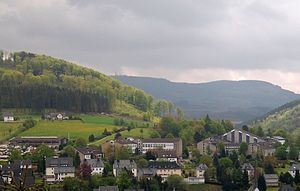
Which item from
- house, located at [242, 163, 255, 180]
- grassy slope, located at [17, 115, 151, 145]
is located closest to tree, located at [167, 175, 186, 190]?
house, located at [242, 163, 255, 180]

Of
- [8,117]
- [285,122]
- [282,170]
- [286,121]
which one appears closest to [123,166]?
[282,170]

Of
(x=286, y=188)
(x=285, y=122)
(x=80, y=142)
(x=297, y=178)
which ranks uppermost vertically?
(x=285, y=122)

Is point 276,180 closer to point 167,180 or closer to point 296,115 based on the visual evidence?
point 167,180

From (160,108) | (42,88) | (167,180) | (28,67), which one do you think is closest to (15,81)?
(42,88)

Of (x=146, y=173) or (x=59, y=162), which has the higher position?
(x=59, y=162)

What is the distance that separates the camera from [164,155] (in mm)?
66000

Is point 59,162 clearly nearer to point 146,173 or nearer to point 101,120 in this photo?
point 146,173

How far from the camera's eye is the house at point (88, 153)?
62250 mm

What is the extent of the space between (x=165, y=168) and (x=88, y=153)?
412 inches

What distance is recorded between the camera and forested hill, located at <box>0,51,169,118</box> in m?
101

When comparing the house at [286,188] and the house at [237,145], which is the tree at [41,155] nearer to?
the house at [237,145]

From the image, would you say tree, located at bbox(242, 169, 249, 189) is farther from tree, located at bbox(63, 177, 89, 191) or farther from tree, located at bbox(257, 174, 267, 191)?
tree, located at bbox(63, 177, 89, 191)

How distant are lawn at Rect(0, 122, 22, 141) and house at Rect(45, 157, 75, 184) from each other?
21.5 meters

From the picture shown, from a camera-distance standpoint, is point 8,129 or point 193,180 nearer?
point 193,180
